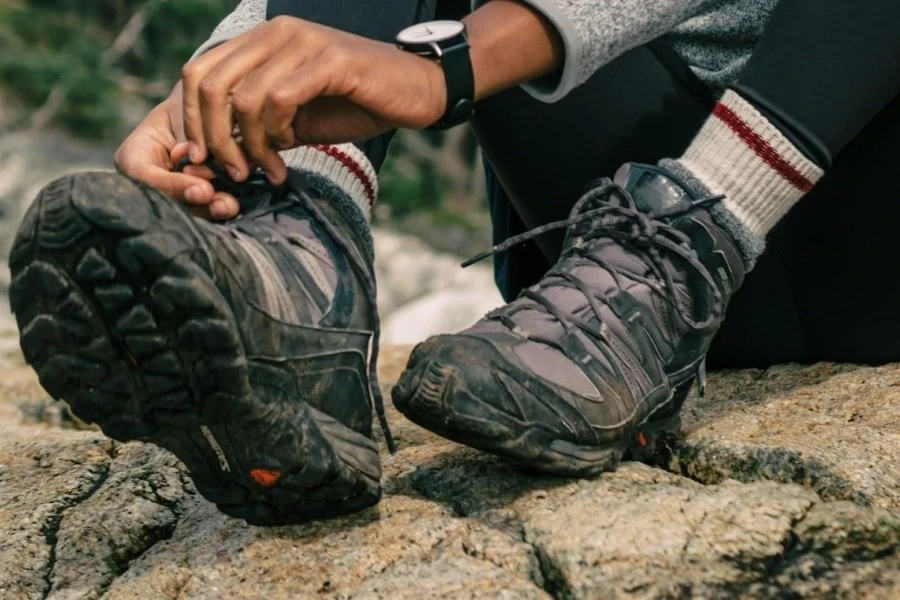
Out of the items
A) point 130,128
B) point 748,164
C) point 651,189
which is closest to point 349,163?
point 651,189

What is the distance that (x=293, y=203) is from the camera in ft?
3.56

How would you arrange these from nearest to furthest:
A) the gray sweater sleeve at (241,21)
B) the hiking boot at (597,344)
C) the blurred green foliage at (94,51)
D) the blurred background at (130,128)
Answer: the hiking boot at (597,344) → the gray sweater sleeve at (241,21) → the blurred background at (130,128) → the blurred green foliage at (94,51)

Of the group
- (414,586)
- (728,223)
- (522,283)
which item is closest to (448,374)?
(414,586)

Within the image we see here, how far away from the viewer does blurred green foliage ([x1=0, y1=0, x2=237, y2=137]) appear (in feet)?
23.7

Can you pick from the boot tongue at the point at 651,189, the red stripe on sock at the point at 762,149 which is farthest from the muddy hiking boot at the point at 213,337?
the red stripe on sock at the point at 762,149

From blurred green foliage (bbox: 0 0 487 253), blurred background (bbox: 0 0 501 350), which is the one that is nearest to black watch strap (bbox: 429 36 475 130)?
blurred background (bbox: 0 0 501 350)

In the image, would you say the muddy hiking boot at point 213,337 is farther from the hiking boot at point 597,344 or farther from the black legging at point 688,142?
the black legging at point 688,142

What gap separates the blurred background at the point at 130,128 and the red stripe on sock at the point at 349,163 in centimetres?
459

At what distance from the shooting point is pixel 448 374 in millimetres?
993

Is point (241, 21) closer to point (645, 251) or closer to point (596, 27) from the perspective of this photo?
point (596, 27)

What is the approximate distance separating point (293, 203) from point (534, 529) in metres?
0.41

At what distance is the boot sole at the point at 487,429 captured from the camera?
989mm

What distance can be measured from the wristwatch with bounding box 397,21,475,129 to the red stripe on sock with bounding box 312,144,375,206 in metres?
0.18

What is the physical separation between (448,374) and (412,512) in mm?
178
